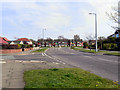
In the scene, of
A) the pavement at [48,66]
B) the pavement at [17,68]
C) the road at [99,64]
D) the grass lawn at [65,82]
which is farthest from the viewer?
the road at [99,64]

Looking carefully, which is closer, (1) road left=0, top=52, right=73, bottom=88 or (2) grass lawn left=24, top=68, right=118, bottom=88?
(2) grass lawn left=24, top=68, right=118, bottom=88

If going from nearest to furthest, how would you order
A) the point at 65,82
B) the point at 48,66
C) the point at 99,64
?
the point at 65,82, the point at 48,66, the point at 99,64

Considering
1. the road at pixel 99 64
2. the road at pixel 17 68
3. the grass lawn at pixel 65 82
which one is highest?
the grass lawn at pixel 65 82

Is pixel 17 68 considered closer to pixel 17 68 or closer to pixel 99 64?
pixel 17 68

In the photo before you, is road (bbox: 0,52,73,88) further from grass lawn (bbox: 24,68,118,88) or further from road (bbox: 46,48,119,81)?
road (bbox: 46,48,119,81)

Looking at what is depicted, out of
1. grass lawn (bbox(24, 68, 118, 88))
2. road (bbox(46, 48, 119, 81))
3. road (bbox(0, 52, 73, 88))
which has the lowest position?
road (bbox(46, 48, 119, 81))

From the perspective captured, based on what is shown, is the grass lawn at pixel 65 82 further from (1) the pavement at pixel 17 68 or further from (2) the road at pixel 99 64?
(2) the road at pixel 99 64

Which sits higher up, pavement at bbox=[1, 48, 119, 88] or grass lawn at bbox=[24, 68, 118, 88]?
grass lawn at bbox=[24, 68, 118, 88]

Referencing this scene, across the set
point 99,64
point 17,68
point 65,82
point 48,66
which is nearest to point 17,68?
point 17,68

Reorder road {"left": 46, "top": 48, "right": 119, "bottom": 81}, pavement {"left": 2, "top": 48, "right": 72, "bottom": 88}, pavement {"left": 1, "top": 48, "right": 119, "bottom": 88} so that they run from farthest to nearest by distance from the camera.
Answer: road {"left": 46, "top": 48, "right": 119, "bottom": 81}, pavement {"left": 1, "top": 48, "right": 119, "bottom": 88}, pavement {"left": 2, "top": 48, "right": 72, "bottom": 88}

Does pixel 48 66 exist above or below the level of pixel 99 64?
above

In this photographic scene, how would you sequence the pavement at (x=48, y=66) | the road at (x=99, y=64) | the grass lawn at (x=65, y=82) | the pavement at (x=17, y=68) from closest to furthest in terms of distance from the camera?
the grass lawn at (x=65, y=82)
the pavement at (x=17, y=68)
the pavement at (x=48, y=66)
the road at (x=99, y=64)

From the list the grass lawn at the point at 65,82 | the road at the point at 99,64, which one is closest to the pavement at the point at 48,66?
the road at the point at 99,64

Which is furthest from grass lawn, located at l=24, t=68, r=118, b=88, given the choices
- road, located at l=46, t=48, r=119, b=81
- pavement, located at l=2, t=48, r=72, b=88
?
road, located at l=46, t=48, r=119, b=81
